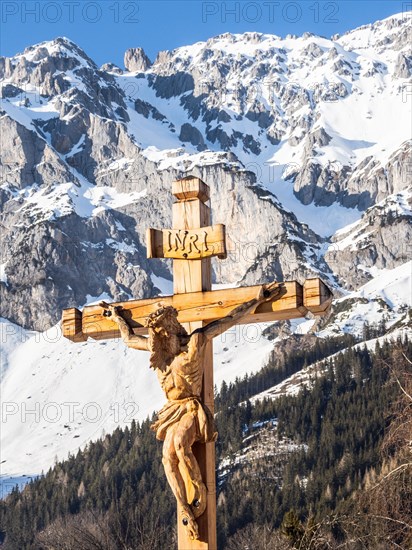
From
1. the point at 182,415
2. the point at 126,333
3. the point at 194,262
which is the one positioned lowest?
the point at 182,415

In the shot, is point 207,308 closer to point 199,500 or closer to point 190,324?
point 190,324

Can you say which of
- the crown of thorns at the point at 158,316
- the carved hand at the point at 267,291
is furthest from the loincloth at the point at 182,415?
the carved hand at the point at 267,291

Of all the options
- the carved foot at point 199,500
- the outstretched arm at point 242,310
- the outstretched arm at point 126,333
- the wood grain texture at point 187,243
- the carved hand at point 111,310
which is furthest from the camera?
the carved hand at point 111,310

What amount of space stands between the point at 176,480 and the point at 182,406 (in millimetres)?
608

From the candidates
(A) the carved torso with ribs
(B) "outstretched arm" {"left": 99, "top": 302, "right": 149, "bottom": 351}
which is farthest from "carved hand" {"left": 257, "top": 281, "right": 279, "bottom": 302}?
(B) "outstretched arm" {"left": 99, "top": 302, "right": 149, "bottom": 351}

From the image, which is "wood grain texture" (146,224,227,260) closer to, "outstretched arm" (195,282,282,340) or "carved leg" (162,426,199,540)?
"outstretched arm" (195,282,282,340)

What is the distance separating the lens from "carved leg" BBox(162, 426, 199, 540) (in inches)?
360

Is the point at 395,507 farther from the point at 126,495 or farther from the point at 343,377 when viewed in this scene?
the point at 343,377

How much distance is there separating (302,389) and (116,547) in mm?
119027

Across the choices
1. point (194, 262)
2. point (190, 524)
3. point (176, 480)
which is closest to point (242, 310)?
point (194, 262)

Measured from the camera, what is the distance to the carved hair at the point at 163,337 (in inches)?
372

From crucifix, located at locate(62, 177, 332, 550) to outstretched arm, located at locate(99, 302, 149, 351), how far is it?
1 cm

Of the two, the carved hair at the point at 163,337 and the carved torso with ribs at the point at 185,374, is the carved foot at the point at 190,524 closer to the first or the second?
the carved torso with ribs at the point at 185,374

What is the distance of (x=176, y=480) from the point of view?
30.7 ft
